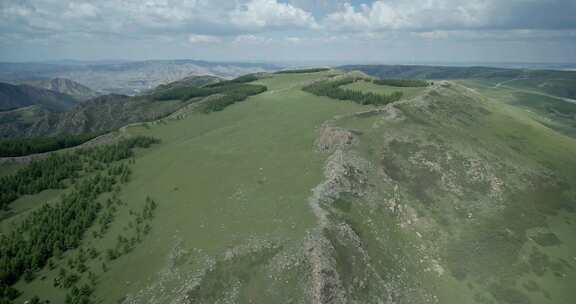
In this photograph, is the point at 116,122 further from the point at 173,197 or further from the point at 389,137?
the point at 389,137

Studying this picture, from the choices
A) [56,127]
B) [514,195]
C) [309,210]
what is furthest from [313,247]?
[56,127]

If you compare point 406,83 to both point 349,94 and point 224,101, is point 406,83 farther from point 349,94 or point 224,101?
point 224,101

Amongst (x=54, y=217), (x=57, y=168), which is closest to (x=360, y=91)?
(x=57, y=168)

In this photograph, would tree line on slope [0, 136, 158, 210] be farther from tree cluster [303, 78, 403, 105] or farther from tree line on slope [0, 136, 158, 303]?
tree cluster [303, 78, 403, 105]

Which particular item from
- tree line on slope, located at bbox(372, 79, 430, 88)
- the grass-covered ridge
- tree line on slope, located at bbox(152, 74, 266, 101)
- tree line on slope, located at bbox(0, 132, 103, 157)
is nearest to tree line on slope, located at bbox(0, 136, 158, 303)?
tree line on slope, located at bbox(0, 132, 103, 157)

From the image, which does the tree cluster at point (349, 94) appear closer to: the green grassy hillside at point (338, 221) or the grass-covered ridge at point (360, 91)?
the grass-covered ridge at point (360, 91)

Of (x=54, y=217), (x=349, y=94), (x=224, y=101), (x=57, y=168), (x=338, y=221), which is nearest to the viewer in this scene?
(x=338, y=221)
